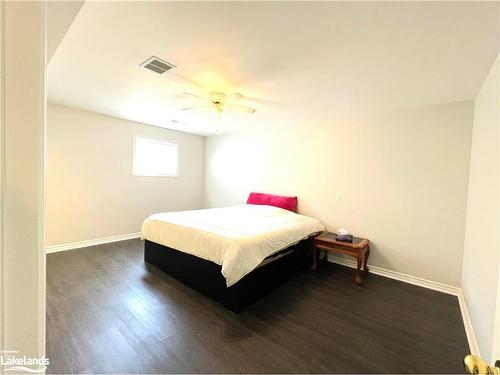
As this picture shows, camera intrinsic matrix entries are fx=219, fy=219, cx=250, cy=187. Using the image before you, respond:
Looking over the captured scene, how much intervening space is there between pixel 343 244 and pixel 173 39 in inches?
118

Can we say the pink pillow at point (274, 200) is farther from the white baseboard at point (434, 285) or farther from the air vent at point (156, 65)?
the air vent at point (156, 65)

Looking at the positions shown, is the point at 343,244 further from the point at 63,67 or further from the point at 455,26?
the point at 63,67

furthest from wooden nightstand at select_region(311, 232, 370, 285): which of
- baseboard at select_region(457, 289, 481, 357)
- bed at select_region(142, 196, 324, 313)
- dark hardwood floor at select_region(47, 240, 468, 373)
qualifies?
baseboard at select_region(457, 289, 481, 357)

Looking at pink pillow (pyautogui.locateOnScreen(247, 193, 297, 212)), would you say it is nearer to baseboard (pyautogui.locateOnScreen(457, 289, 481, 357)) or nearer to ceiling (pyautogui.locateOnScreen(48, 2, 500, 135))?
ceiling (pyautogui.locateOnScreen(48, 2, 500, 135))

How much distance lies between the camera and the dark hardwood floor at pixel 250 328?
1615mm

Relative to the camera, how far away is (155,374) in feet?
4.90

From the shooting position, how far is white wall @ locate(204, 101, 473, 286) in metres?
2.72

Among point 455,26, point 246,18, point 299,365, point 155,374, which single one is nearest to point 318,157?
point 455,26

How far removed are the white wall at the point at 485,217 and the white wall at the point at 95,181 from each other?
199 inches

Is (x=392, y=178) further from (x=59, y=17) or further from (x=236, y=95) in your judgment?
(x=59, y=17)

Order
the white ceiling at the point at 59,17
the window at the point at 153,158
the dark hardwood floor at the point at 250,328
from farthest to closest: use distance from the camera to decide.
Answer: the window at the point at 153,158
the dark hardwood floor at the point at 250,328
the white ceiling at the point at 59,17

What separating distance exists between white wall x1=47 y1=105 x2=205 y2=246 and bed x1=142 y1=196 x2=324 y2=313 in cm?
153

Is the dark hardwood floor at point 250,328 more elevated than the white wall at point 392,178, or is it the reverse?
the white wall at point 392,178

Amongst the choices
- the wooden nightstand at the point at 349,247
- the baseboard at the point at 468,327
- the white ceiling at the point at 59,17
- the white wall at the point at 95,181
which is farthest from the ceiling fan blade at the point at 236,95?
the baseboard at the point at 468,327
